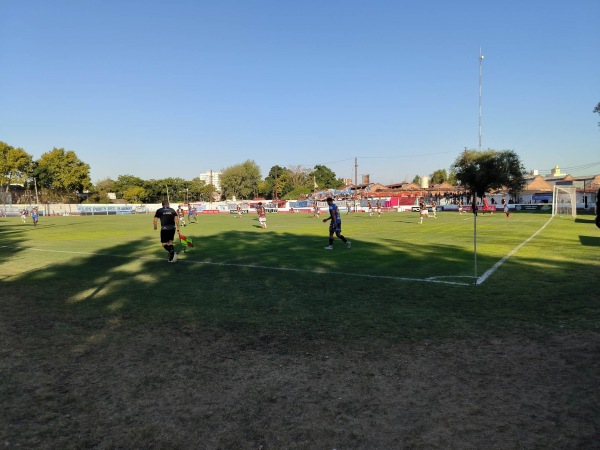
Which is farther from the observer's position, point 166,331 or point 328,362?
point 166,331

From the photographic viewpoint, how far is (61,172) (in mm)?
88812

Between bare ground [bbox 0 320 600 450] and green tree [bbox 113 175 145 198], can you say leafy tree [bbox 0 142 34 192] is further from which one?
bare ground [bbox 0 320 600 450]

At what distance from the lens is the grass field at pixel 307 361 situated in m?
3.41

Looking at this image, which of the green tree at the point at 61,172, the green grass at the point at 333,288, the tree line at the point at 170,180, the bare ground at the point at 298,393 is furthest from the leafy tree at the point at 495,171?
the green tree at the point at 61,172

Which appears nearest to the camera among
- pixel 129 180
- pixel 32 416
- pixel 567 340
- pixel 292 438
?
pixel 292 438

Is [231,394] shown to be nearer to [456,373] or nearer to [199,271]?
[456,373]

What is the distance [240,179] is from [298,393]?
12768 centimetres

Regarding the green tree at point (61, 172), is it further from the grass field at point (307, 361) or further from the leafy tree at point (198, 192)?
the grass field at point (307, 361)

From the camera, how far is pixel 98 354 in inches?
211

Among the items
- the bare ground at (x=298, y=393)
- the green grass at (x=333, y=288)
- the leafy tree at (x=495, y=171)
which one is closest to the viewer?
the bare ground at (x=298, y=393)

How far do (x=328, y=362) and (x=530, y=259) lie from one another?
1010 centimetres

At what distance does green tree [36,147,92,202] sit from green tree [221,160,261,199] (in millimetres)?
45424

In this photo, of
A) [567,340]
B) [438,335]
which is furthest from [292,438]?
[567,340]

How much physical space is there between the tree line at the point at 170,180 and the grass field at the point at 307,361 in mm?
40681
